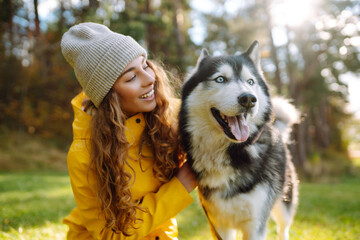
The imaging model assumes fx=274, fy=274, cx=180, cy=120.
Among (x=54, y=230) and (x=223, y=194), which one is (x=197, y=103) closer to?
(x=223, y=194)

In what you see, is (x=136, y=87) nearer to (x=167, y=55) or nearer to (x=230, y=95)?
(x=230, y=95)

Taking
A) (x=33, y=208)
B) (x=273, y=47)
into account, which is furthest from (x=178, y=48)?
(x=33, y=208)

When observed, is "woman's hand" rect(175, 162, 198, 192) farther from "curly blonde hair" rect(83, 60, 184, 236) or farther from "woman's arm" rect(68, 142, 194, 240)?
"curly blonde hair" rect(83, 60, 184, 236)

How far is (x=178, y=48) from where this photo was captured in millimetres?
11781

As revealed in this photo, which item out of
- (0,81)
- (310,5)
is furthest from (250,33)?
(0,81)

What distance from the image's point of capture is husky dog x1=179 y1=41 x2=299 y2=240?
2064mm

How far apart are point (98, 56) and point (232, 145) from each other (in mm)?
1230

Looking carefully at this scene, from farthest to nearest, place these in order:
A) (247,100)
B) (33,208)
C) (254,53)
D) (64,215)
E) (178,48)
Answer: (178,48), (33,208), (64,215), (254,53), (247,100)

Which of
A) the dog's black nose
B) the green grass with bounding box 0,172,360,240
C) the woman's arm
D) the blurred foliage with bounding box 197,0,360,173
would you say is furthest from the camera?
the blurred foliage with bounding box 197,0,360,173

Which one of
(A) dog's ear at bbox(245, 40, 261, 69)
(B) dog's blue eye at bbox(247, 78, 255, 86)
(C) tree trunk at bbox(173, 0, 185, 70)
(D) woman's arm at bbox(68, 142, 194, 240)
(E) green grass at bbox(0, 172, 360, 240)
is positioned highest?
(C) tree trunk at bbox(173, 0, 185, 70)

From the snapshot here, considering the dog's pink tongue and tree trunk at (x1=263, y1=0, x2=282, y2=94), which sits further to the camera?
tree trunk at (x1=263, y1=0, x2=282, y2=94)

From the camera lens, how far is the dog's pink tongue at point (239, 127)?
2057 mm

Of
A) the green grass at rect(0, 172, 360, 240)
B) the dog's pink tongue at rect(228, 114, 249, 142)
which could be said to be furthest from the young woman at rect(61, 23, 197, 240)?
the green grass at rect(0, 172, 360, 240)

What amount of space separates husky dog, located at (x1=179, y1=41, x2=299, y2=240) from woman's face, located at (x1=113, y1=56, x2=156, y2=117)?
34 cm
